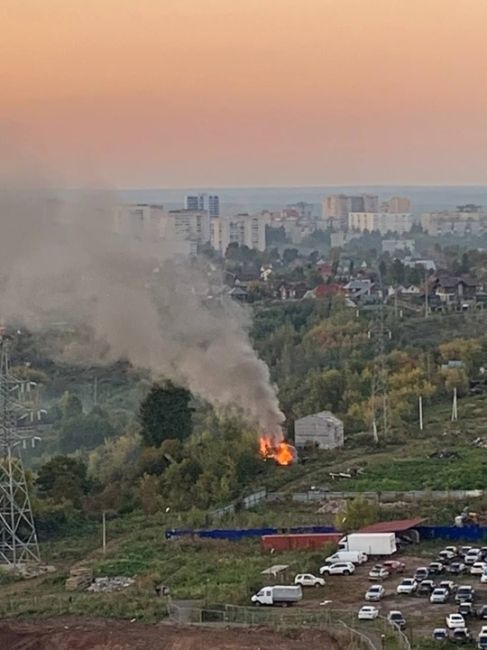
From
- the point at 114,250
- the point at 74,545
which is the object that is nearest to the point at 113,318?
the point at 114,250

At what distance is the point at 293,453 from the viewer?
23.0 meters

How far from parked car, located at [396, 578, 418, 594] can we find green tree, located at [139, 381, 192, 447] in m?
9.25

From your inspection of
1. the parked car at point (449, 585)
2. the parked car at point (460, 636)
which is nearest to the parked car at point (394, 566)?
the parked car at point (449, 585)

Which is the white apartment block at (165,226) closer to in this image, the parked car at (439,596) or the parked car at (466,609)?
the parked car at (439,596)

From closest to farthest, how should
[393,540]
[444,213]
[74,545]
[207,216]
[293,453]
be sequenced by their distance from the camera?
[393,540] < [74,545] < [293,453] < [207,216] < [444,213]

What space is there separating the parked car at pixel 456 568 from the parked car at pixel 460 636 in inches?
94.3

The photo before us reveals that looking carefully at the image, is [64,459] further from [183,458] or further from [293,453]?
[293,453]

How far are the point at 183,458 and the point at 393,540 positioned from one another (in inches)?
232

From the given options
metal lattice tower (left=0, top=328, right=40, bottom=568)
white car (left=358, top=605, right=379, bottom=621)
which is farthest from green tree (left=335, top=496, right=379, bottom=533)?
white car (left=358, top=605, right=379, bottom=621)

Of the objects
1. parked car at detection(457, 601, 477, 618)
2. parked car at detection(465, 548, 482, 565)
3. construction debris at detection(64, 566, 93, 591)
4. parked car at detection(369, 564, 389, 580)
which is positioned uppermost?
parked car at detection(457, 601, 477, 618)

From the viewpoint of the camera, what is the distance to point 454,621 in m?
12.8

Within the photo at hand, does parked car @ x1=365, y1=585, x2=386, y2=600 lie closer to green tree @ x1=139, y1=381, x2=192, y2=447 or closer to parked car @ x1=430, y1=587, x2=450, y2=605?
parked car @ x1=430, y1=587, x2=450, y2=605

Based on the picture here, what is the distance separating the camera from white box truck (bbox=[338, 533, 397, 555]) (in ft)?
52.4

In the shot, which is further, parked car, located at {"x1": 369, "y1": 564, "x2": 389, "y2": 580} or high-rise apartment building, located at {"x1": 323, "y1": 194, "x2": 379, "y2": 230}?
high-rise apartment building, located at {"x1": 323, "y1": 194, "x2": 379, "y2": 230}
